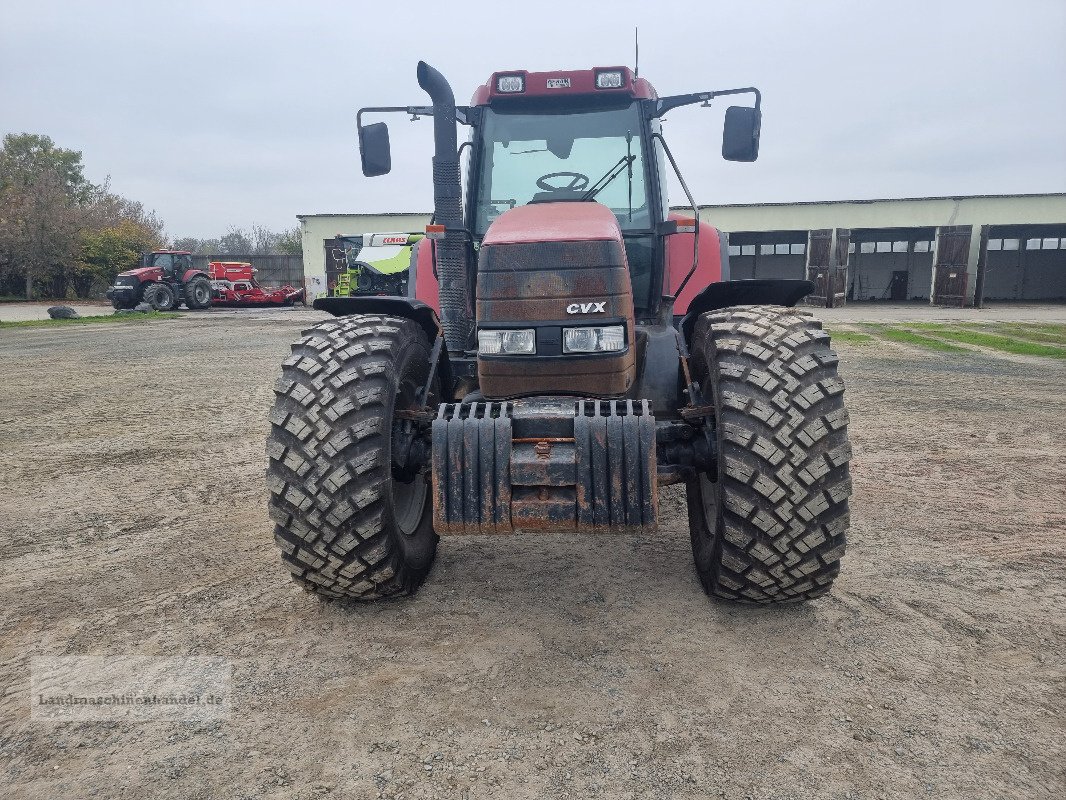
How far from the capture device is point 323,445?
2957mm

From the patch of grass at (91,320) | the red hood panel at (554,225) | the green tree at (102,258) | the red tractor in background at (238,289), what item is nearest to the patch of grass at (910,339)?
the red hood panel at (554,225)

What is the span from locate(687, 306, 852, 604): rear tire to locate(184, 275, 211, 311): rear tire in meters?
29.3

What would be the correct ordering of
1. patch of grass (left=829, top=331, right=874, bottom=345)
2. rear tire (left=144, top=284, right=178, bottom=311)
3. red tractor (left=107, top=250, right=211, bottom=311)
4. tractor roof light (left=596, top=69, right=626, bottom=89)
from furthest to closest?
rear tire (left=144, top=284, right=178, bottom=311) < red tractor (left=107, top=250, right=211, bottom=311) < patch of grass (left=829, top=331, right=874, bottom=345) < tractor roof light (left=596, top=69, right=626, bottom=89)

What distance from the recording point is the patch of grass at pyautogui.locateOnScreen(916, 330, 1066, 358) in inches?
505

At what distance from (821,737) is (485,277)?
2.12 m

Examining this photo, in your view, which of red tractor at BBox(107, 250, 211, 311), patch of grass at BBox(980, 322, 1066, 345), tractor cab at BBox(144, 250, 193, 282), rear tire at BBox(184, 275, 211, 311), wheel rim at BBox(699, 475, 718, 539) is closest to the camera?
wheel rim at BBox(699, 475, 718, 539)

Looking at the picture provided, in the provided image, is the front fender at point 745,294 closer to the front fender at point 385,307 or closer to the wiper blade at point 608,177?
the wiper blade at point 608,177

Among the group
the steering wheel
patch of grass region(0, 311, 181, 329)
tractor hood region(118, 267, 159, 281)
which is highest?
the steering wheel

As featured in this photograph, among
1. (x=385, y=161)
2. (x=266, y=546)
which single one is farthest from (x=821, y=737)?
(x=385, y=161)

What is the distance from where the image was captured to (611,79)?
4055 mm

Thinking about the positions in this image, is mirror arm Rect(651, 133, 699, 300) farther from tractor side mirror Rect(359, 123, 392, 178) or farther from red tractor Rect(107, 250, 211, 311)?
red tractor Rect(107, 250, 211, 311)

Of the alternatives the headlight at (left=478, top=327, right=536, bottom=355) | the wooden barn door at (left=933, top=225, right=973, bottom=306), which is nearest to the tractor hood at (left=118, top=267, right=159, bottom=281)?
the headlight at (left=478, top=327, right=536, bottom=355)

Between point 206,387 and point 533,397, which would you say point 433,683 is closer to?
point 533,397

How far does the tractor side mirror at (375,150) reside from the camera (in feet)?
13.8
